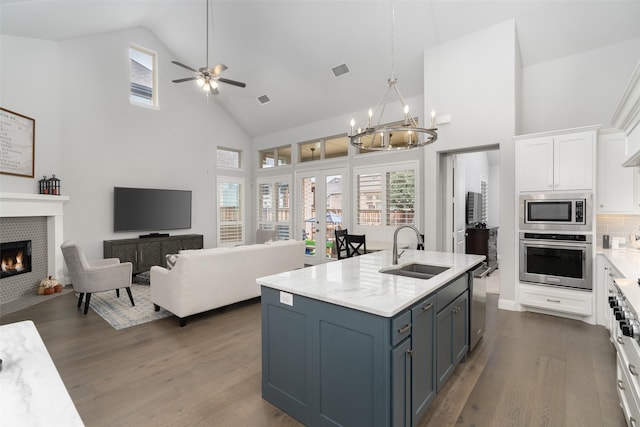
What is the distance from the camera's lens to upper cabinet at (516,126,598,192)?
3633 mm

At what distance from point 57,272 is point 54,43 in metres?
3.96

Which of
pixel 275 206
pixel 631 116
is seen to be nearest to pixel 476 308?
pixel 631 116

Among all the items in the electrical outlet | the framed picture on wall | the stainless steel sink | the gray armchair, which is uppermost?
the framed picture on wall

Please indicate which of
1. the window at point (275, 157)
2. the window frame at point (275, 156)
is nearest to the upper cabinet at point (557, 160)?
the window frame at point (275, 156)

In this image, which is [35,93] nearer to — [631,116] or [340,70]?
[340,70]

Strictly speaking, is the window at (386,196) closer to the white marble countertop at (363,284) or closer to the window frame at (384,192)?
the window frame at (384,192)

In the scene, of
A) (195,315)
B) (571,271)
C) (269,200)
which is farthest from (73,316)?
(571,271)

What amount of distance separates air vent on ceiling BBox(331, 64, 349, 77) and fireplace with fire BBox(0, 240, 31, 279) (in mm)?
5979

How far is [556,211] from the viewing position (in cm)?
382

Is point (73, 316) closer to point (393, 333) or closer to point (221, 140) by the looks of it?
point (393, 333)

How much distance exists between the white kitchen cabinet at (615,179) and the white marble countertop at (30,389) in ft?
16.5

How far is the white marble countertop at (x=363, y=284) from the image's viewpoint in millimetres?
1683

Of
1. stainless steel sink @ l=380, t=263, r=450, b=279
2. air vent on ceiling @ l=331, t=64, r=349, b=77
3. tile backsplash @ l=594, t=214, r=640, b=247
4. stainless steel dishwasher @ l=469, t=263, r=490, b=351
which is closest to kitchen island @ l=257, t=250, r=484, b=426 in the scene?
stainless steel sink @ l=380, t=263, r=450, b=279

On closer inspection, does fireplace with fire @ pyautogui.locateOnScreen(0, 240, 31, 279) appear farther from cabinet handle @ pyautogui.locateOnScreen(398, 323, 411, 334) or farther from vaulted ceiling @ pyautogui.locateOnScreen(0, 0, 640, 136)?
cabinet handle @ pyautogui.locateOnScreen(398, 323, 411, 334)
